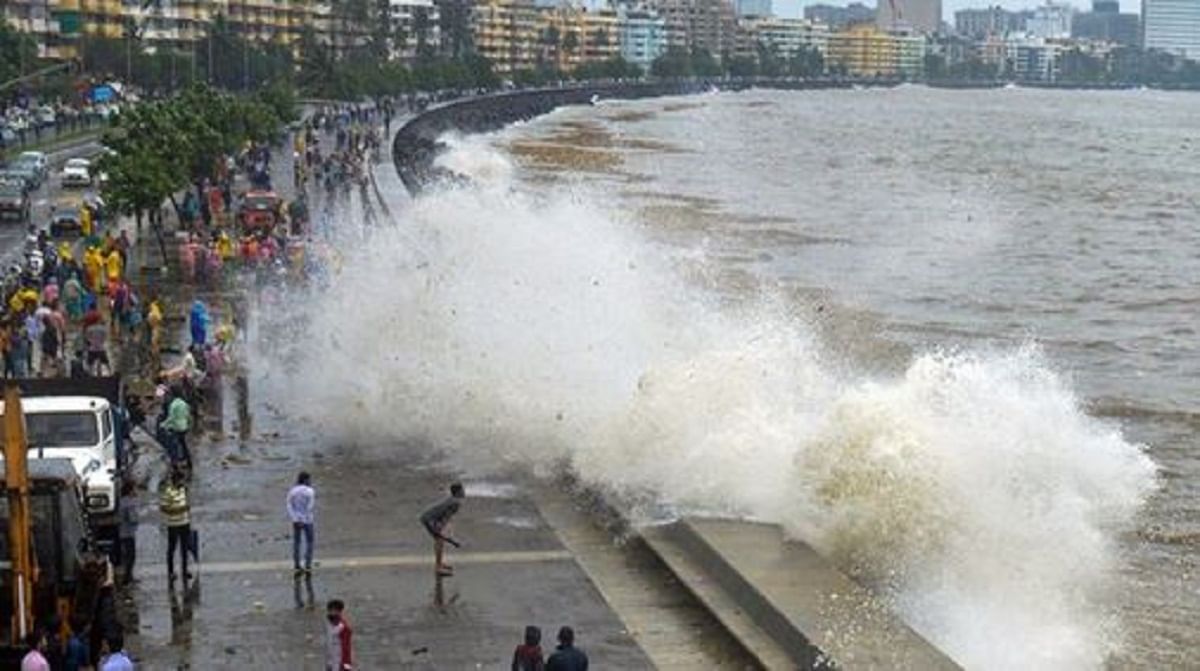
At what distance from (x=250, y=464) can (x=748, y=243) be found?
35.2 metres

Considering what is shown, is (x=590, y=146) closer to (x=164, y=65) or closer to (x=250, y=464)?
(x=164, y=65)

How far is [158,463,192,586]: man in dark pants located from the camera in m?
14.4

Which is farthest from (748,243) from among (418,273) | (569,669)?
(569,669)

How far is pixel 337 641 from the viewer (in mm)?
12094

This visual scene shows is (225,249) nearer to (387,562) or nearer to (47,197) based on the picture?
(47,197)

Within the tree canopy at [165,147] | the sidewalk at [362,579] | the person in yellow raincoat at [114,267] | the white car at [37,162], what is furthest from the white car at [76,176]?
the sidewalk at [362,579]

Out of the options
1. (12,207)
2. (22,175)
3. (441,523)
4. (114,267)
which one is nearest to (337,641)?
(441,523)

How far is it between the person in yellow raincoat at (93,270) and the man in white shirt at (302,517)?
639 inches

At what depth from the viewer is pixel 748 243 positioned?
53156mm

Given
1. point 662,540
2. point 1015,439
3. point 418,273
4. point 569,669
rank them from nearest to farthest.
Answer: point 569,669 < point 662,540 < point 1015,439 < point 418,273

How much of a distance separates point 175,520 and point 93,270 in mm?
17286

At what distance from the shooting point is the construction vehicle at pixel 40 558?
1173 centimetres

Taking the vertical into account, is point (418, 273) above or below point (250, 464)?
above

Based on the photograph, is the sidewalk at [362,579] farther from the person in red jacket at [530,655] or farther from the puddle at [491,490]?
the person in red jacket at [530,655]
